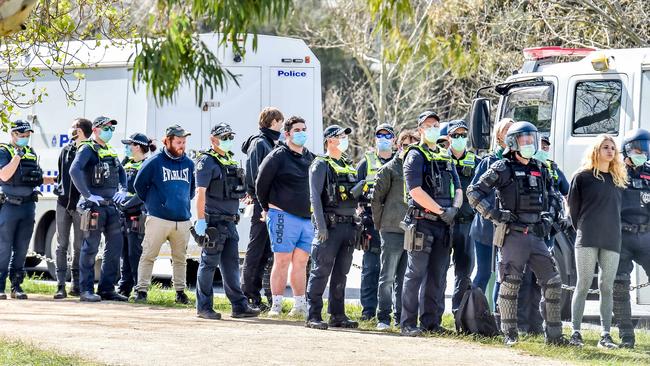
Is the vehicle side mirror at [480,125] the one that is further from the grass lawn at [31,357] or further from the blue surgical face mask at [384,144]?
the grass lawn at [31,357]

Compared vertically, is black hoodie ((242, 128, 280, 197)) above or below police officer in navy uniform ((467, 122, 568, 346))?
above

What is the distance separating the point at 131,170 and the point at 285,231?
3.49m

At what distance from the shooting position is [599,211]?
11102 millimetres

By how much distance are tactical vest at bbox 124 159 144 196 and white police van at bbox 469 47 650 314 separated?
408 cm

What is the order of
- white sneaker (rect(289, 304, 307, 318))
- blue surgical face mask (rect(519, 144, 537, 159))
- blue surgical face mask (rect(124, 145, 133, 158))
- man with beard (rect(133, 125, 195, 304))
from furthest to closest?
blue surgical face mask (rect(124, 145, 133, 158))
man with beard (rect(133, 125, 195, 304))
white sneaker (rect(289, 304, 307, 318))
blue surgical face mask (rect(519, 144, 537, 159))

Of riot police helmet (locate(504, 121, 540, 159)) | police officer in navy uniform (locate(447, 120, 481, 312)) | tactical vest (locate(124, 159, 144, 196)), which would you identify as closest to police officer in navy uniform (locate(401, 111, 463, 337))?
police officer in navy uniform (locate(447, 120, 481, 312))

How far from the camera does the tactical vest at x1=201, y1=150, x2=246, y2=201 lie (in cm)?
1255

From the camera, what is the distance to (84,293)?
14.3 meters

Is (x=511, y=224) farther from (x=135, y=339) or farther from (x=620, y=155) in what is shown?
(x=135, y=339)

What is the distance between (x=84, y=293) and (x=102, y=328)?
2727mm

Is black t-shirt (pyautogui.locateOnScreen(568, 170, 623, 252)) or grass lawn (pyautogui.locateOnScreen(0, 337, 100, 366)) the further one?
black t-shirt (pyautogui.locateOnScreen(568, 170, 623, 252))

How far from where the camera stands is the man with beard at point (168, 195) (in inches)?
534

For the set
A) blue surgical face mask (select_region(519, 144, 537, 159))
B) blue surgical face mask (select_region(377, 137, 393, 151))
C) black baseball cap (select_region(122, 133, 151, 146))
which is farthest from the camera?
black baseball cap (select_region(122, 133, 151, 146))

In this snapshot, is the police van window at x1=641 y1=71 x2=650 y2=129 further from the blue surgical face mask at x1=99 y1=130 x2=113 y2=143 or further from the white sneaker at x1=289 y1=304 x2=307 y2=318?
the blue surgical face mask at x1=99 y1=130 x2=113 y2=143
